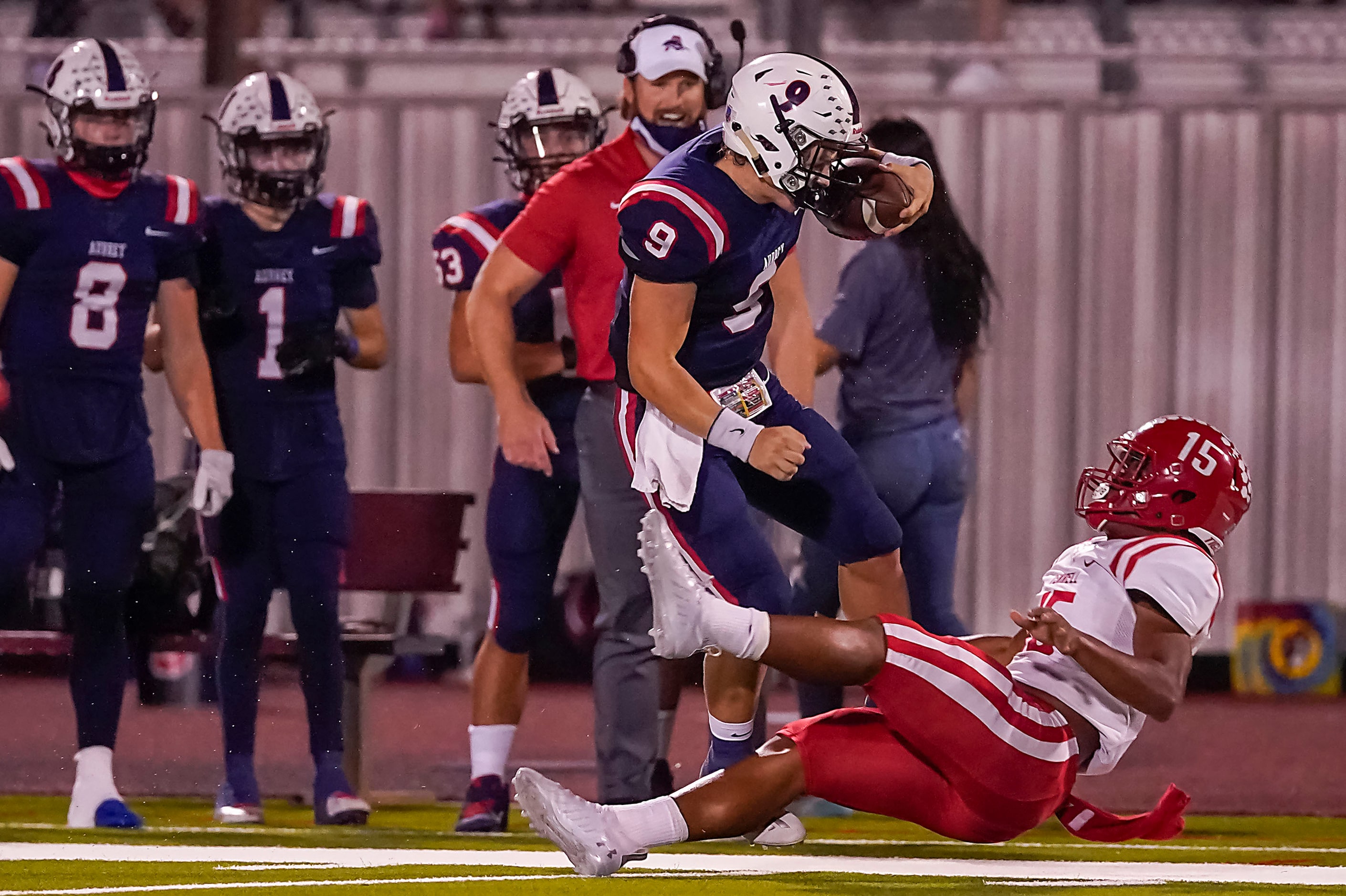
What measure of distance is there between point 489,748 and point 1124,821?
1.70m

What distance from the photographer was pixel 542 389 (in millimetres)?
4754

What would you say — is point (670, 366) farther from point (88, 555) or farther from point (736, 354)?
point (88, 555)

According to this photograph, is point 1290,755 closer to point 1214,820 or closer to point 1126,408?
point 1214,820

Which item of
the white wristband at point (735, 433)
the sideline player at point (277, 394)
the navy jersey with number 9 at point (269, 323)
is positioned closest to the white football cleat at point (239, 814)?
the sideline player at point (277, 394)

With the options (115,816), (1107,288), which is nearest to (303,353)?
(115,816)

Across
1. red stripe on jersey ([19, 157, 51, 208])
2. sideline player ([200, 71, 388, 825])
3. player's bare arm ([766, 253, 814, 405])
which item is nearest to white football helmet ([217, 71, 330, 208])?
sideline player ([200, 71, 388, 825])

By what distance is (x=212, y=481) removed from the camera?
4.73 meters

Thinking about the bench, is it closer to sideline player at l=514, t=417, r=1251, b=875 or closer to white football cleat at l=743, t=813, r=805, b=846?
white football cleat at l=743, t=813, r=805, b=846

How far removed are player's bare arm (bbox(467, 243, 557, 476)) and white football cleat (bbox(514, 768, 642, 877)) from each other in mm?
1417

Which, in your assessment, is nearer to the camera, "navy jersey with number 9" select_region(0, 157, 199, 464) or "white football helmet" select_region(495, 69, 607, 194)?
"navy jersey with number 9" select_region(0, 157, 199, 464)

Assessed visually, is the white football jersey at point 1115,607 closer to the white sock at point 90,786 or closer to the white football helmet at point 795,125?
the white football helmet at point 795,125

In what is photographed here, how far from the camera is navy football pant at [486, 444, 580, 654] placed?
15.1 ft

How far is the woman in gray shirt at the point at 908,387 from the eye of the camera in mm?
4863

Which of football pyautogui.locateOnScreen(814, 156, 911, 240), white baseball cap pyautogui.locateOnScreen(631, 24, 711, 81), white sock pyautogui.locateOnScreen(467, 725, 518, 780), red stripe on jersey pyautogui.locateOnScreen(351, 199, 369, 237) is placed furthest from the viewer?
red stripe on jersey pyautogui.locateOnScreen(351, 199, 369, 237)
